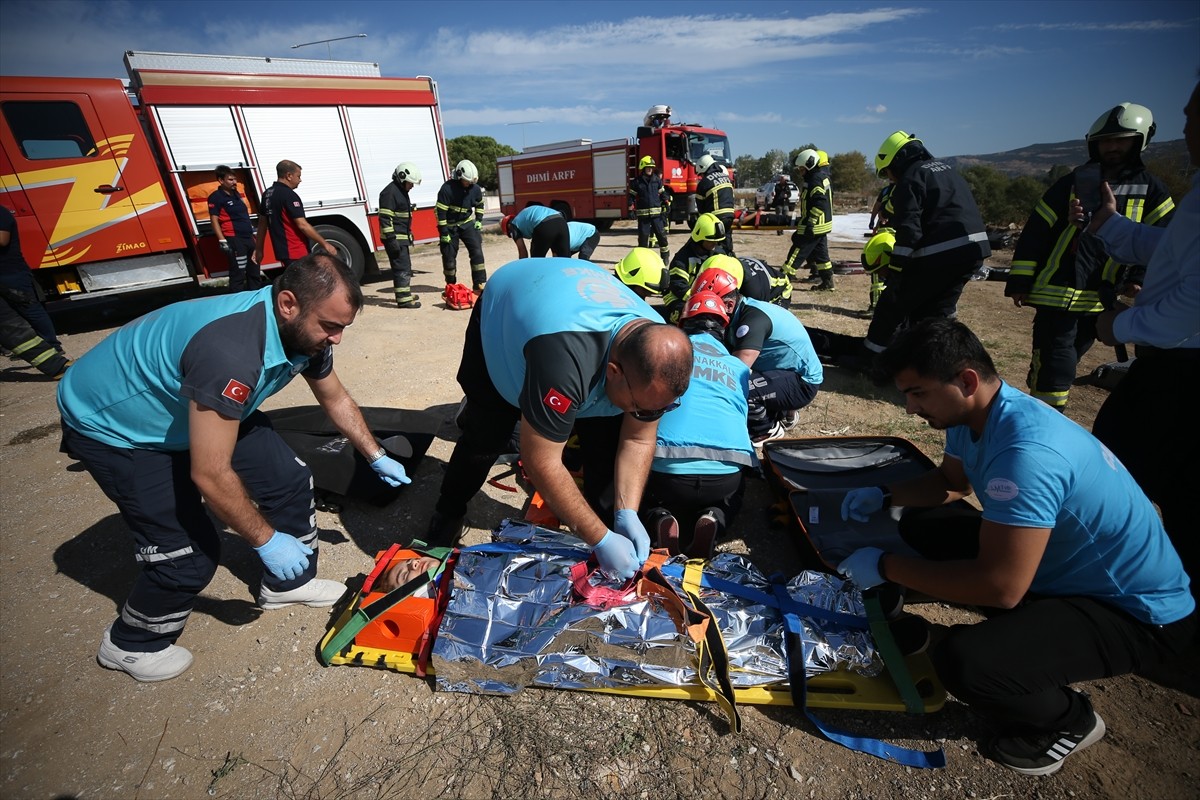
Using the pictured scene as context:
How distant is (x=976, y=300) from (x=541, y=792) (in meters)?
8.42

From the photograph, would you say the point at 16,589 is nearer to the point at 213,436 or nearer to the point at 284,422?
the point at 284,422

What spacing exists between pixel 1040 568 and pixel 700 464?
1282 mm

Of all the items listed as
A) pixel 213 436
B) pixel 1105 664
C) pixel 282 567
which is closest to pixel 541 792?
pixel 282 567

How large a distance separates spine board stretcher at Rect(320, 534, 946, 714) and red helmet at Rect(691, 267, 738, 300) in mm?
1967

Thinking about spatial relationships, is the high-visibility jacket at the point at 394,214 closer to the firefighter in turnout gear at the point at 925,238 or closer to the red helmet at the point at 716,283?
the red helmet at the point at 716,283

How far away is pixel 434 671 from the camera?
206 centimetres

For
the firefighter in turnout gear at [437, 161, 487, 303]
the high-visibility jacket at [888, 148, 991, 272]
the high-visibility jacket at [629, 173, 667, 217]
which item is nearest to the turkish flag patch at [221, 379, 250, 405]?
the high-visibility jacket at [888, 148, 991, 272]

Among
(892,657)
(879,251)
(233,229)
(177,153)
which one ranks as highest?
(177,153)

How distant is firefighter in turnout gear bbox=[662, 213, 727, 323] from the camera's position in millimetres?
5014

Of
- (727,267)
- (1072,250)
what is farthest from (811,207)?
(1072,250)

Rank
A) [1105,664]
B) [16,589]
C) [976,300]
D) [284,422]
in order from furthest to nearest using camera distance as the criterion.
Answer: [976,300] < [284,422] < [16,589] < [1105,664]

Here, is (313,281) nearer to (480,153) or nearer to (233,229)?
(233,229)

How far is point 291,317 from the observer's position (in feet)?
6.41

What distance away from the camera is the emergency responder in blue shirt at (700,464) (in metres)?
2.52
